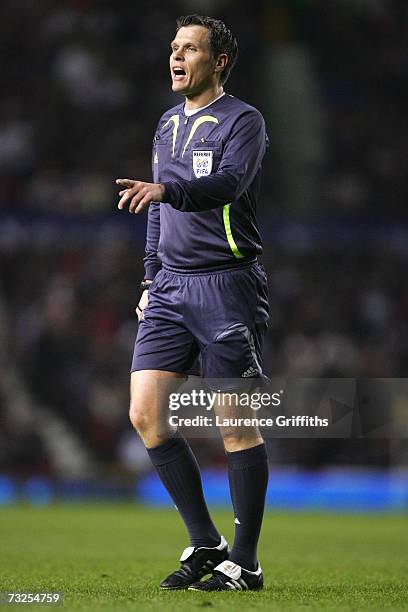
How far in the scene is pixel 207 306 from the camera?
4.79m

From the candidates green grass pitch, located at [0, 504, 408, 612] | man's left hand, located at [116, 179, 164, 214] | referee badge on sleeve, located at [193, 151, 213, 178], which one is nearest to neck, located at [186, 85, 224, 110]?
referee badge on sleeve, located at [193, 151, 213, 178]

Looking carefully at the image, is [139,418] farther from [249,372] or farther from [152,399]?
[249,372]

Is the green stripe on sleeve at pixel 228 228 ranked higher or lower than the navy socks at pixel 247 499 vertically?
higher

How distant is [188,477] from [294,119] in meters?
11.5

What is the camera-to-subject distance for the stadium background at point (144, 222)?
12.9 meters

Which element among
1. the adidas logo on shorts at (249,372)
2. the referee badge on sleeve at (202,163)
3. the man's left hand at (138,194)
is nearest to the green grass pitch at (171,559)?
the adidas logo on shorts at (249,372)

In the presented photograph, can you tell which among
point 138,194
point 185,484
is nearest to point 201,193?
point 138,194

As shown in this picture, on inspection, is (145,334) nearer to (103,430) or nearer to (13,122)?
(103,430)

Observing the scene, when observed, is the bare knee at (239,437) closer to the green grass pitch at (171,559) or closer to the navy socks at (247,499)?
the navy socks at (247,499)

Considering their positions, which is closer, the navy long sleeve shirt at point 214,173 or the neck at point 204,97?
the navy long sleeve shirt at point 214,173

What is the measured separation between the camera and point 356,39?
17.1m

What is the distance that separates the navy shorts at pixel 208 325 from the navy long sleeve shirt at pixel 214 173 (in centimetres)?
7

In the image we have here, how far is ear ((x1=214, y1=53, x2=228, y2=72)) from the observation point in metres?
4.92

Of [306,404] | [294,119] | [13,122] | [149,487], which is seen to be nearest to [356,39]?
[294,119]
